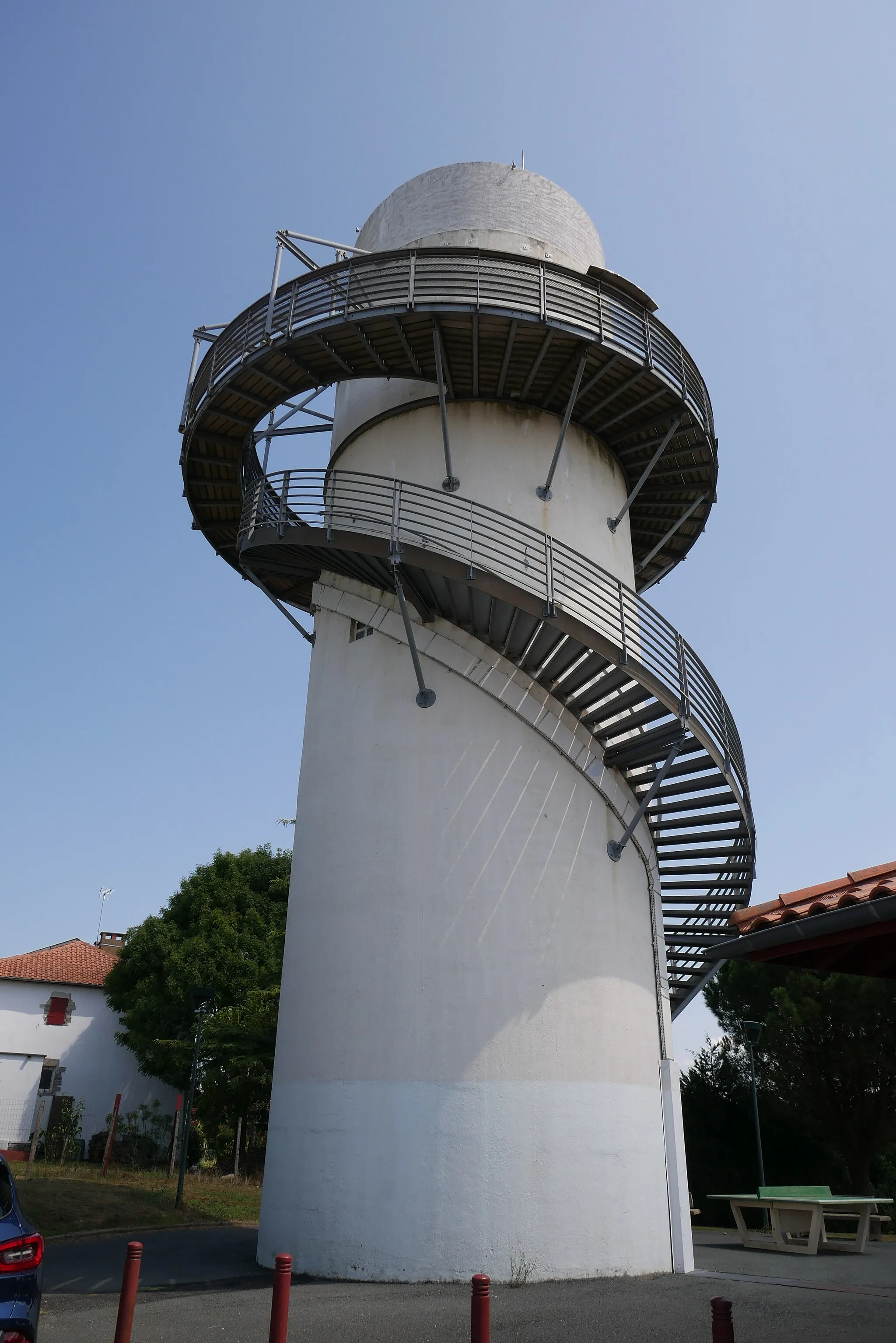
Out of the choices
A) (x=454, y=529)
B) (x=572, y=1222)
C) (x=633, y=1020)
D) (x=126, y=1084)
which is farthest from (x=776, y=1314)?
(x=126, y=1084)

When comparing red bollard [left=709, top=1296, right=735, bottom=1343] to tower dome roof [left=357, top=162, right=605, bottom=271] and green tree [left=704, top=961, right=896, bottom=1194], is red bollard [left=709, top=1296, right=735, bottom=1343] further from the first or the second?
green tree [left=704, top=961, right=896, bottom=1194]

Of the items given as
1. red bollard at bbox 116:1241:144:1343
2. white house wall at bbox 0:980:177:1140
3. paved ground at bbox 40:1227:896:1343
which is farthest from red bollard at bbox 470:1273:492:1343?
white house wall at bbox 0:980:177:1140

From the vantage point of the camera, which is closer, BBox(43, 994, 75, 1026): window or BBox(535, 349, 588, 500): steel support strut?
BBox(535, 349, 588, 500): steel support strut

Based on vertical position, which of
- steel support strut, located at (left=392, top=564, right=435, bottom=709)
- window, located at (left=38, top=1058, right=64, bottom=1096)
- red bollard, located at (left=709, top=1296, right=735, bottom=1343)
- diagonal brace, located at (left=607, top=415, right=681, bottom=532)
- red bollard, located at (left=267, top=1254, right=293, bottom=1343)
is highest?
diagonal brace, located at (left=607, top=415, right=681, bottom=532)

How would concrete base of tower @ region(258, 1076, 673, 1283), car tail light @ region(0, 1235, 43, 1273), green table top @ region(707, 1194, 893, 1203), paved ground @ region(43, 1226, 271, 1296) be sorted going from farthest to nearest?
green table top @ region(707, 1194, 893, 1203)
concrete base of tower @ region(258, 1076, 673, 1283)
paved ground @ region(43, 1226, 271, 1296)
car tail light @ region(0, 1235, 43, 1273)

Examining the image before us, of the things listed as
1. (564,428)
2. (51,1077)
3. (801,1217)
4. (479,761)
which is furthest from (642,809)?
(51,1077)

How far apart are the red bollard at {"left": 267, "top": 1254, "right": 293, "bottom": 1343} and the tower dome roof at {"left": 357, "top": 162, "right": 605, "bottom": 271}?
1361cm

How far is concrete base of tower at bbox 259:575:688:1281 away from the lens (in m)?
10.6

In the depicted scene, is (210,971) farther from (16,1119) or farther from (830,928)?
(830,928)

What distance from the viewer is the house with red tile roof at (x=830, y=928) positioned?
5.66 m

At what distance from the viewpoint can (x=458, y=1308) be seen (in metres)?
8.73

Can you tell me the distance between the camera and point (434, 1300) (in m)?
9.18

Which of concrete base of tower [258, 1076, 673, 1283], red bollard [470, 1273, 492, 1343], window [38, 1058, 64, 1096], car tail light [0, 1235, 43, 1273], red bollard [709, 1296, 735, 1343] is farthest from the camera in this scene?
window [38, 1058, 64, 1096]

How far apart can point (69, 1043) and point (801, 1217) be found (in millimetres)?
26974
